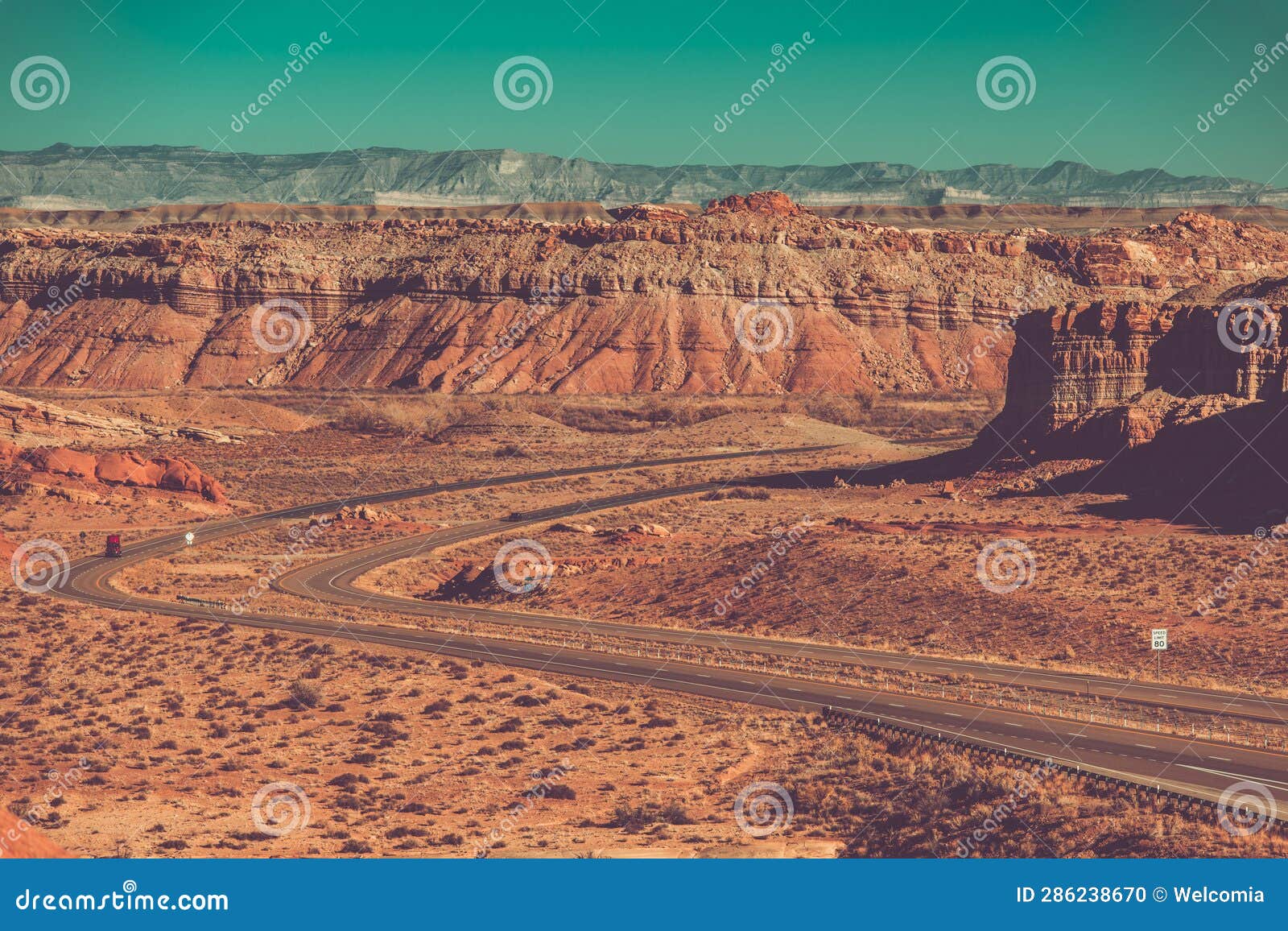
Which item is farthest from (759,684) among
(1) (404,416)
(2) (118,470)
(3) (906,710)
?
(1) (404,416)

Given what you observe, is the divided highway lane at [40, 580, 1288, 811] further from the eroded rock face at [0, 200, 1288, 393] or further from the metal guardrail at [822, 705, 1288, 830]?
the eroded rock face at [0, 200, 1288, 393]

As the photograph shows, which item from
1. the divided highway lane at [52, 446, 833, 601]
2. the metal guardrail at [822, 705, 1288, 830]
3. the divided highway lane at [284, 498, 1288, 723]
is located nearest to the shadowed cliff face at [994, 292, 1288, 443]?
the divided highway lane at [284, 498, 1288, 723]

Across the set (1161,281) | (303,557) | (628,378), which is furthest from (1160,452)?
(1161,281)

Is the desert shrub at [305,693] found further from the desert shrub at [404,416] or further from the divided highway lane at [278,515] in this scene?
the desert shrub at [404,416]

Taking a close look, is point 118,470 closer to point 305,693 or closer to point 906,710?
point 305,693

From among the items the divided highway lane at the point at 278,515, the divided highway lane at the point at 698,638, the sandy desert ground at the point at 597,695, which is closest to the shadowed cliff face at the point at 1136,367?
the sandy desert ground at the point at 597,695
